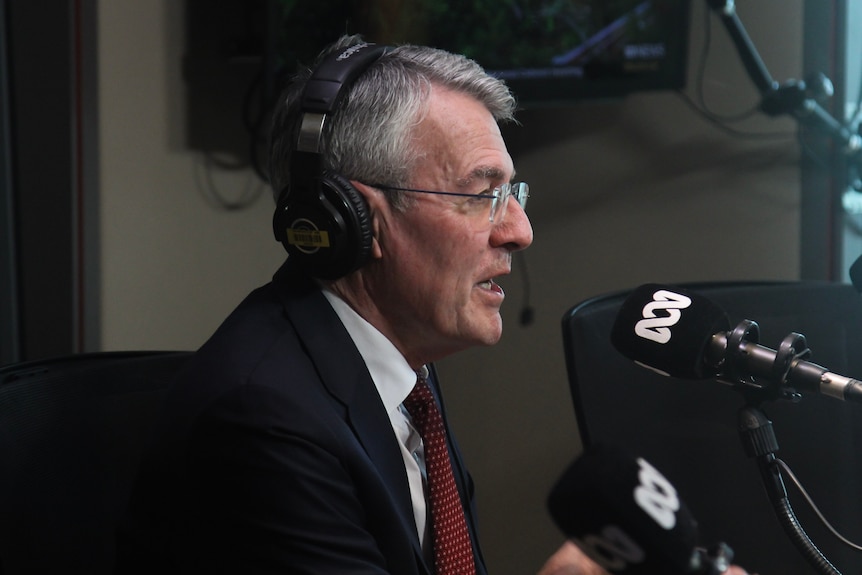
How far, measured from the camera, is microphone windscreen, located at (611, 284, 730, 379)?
38.2 inches

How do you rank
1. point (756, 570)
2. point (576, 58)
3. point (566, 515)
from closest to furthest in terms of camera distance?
1. point (566, 515)
2. point (756, 570)
3. point (576, 58)

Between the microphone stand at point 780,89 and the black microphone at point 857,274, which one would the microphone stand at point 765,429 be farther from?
the microphone stand at point 780,89

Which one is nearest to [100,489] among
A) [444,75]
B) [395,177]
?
[395,177]

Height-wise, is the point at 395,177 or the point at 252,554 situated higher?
the point at 395,177

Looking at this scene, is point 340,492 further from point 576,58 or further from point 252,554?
point 576,58

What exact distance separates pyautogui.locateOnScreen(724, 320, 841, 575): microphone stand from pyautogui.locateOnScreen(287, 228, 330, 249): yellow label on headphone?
17.0 inches

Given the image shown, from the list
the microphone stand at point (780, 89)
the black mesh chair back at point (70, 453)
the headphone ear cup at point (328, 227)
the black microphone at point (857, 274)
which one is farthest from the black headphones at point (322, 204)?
the microphone stand at point (780, 89)

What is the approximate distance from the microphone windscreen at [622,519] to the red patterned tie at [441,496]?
0.41 meters

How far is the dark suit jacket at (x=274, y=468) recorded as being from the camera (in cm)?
92

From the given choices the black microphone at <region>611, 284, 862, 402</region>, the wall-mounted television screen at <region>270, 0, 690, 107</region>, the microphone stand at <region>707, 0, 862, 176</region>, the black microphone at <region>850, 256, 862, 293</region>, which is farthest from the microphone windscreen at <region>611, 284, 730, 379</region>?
the wall-mounted television screen at <region>270, 0, 690, 107</region>

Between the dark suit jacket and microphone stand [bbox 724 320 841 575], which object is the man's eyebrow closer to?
the dark suit jacket

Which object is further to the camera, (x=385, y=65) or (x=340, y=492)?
(x=385, y=65)

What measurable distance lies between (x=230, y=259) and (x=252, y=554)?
1.79m

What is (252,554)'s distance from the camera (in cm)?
92
